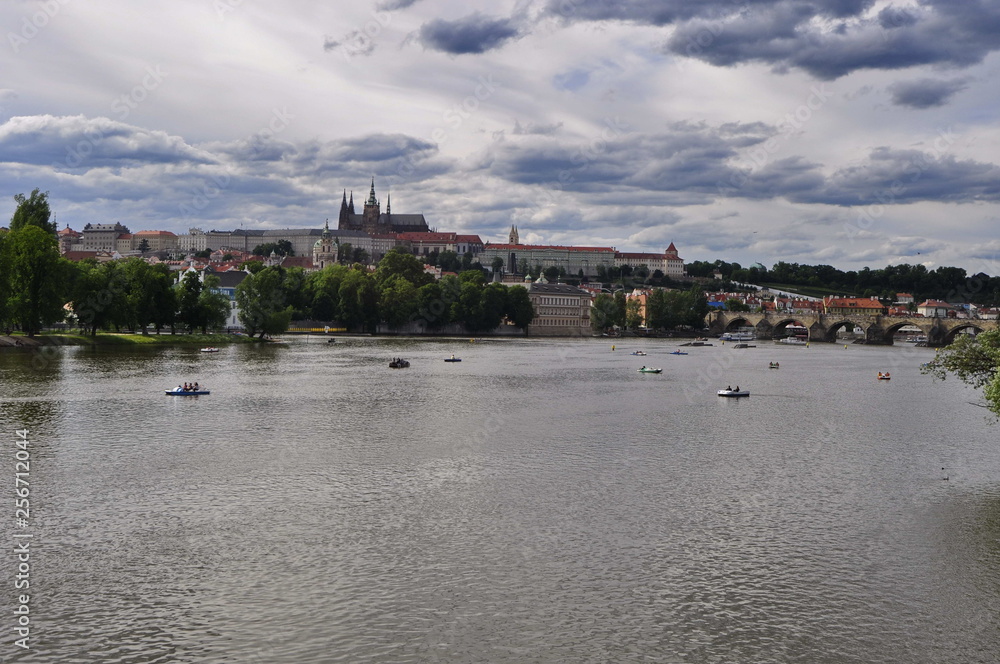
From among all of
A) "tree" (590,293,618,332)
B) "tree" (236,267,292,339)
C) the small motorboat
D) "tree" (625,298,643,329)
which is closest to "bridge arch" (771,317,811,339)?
"tree" (625,298,643,329)

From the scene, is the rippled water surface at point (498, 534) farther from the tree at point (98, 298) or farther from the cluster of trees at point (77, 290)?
the tree at point (98, 298)

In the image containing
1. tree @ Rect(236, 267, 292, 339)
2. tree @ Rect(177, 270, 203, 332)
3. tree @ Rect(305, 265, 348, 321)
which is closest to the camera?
tree @ Rect(177, 270, 203, 332)

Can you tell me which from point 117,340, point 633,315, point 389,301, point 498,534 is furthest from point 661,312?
point 498,534

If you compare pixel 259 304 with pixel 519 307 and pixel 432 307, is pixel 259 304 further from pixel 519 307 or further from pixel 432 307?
pixel 519 307

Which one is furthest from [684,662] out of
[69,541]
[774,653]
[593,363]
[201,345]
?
[201,345]

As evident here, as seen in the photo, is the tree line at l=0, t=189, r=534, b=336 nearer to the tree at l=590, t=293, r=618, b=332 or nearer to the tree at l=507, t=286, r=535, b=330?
the tree at l=507, t=286, r=535, b=330

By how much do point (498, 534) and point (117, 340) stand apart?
3065 inches

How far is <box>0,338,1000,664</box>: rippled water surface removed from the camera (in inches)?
665

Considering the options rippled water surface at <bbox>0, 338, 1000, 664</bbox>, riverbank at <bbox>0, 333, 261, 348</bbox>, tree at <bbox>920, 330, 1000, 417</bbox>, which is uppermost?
tree at <bbox>920, 330, 1000, 417</bbox>

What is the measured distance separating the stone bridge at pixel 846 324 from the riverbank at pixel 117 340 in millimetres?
102886

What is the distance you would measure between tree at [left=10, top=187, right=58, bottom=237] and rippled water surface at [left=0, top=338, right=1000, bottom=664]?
46756mm

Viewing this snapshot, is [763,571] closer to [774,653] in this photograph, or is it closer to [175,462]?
[774,653]

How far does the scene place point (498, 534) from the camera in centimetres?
2333

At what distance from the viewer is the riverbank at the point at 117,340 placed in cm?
7988
